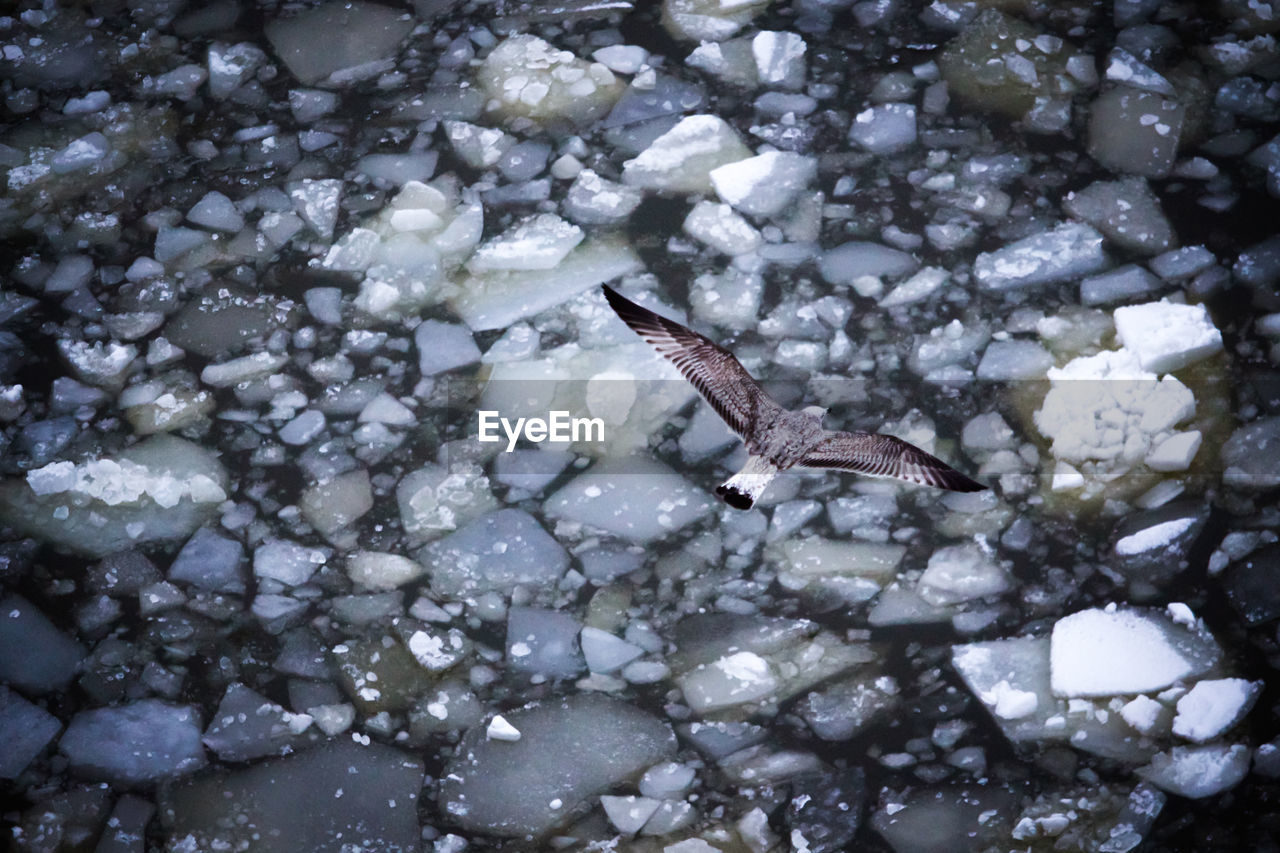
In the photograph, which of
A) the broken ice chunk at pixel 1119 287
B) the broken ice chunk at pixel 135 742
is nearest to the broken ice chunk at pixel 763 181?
the broken ice chunk at pixel 1119 287

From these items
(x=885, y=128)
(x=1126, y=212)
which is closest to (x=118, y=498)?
(x=885, y=128)

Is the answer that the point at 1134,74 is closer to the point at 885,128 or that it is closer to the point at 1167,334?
the point at 885,128

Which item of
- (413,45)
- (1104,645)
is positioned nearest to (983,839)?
(1104,645)

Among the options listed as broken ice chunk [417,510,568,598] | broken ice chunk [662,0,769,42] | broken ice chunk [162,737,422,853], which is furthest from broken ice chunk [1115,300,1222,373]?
broken ice chunk [162,737,422,853]

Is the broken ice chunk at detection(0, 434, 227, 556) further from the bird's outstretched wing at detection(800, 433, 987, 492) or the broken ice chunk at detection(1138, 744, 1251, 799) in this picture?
the broken ice chunk at detection(1138, 744, 1251, 799)

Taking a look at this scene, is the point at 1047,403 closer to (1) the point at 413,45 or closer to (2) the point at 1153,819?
(2) the point at 1153,819

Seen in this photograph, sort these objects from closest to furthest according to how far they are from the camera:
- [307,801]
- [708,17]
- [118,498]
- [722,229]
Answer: [307,801] < [118,498] < [722,229] < [708,17]

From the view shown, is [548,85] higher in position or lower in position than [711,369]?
higher
